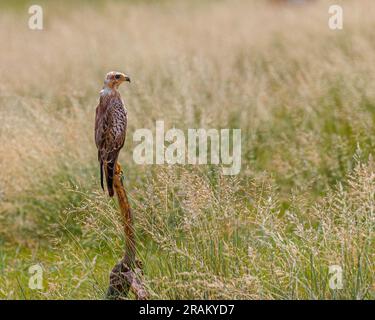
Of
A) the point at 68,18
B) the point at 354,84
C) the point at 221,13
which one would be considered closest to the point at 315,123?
the point at 354,84

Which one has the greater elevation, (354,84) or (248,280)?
(354,84)

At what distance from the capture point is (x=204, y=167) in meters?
6.05

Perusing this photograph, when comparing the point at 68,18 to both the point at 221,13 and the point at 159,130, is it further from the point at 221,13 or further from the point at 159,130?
the point at 159,130

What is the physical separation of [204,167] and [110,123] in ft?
6.36

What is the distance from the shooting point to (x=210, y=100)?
861 centimetres

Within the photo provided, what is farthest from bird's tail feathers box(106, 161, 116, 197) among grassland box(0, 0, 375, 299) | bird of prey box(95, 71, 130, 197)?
grassland box(0, 0, 375, 299)

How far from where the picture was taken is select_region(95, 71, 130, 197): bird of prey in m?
4.17

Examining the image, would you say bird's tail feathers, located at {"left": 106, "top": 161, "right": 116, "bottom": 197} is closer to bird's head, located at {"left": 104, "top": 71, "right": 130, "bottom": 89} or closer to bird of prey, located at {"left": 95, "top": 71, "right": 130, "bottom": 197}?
bird of prey, located at {"left": 95, "top": 71, "right": 130, "bottom": 197}

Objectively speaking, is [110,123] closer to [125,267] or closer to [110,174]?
[110,174]

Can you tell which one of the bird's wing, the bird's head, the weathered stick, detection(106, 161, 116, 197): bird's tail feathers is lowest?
the weathered stick

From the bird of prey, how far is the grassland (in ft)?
0.79

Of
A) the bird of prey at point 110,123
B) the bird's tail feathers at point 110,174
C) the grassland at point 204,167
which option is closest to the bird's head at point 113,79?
the bird of prey at point 110,123

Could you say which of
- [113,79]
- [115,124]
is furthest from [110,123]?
[113,79]
